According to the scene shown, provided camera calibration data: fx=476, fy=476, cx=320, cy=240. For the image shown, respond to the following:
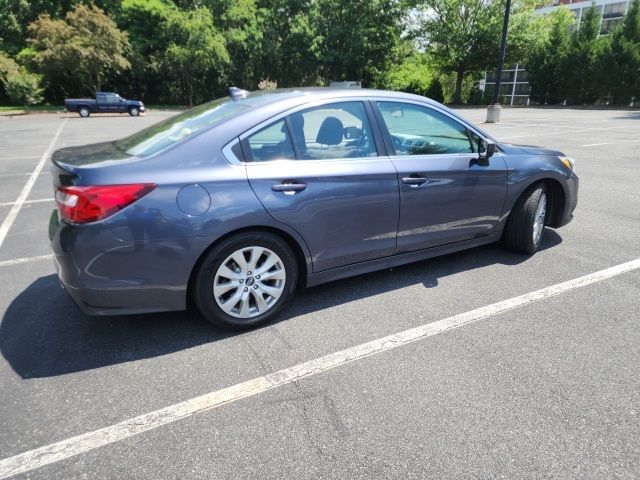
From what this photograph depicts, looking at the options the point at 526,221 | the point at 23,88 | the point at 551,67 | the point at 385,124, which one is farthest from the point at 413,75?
the point at 385,124

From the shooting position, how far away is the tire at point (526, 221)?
14.9 ft

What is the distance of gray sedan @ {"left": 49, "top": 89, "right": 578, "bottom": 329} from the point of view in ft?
9.37

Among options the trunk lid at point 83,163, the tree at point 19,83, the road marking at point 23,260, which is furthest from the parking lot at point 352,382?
the tree at point 19,83

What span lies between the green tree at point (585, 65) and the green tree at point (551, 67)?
0.45m

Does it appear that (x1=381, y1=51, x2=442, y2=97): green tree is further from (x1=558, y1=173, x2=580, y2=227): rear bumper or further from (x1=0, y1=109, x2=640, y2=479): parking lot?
(x1=0, y1=109, x2=640, y2=479): parking lot

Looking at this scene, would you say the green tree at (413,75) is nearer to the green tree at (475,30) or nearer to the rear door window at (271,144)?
the green tree at (475,30)

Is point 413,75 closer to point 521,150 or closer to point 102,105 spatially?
point 102,105

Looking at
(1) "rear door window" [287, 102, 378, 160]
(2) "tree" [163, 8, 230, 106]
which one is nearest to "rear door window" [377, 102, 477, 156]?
(1) "rear door window" [287, 102, 378, 160]

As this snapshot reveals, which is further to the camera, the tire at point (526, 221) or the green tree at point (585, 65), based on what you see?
the green tree at point (585, 65)

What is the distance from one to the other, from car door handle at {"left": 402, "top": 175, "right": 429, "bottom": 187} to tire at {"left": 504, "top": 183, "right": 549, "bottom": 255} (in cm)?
126

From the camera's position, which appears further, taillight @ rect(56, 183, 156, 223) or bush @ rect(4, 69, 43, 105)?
bush @ rect(4, 69, 43, 105)

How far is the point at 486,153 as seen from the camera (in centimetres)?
412

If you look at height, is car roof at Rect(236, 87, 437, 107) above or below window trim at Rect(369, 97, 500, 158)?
above

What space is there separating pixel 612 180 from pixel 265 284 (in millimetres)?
7862
